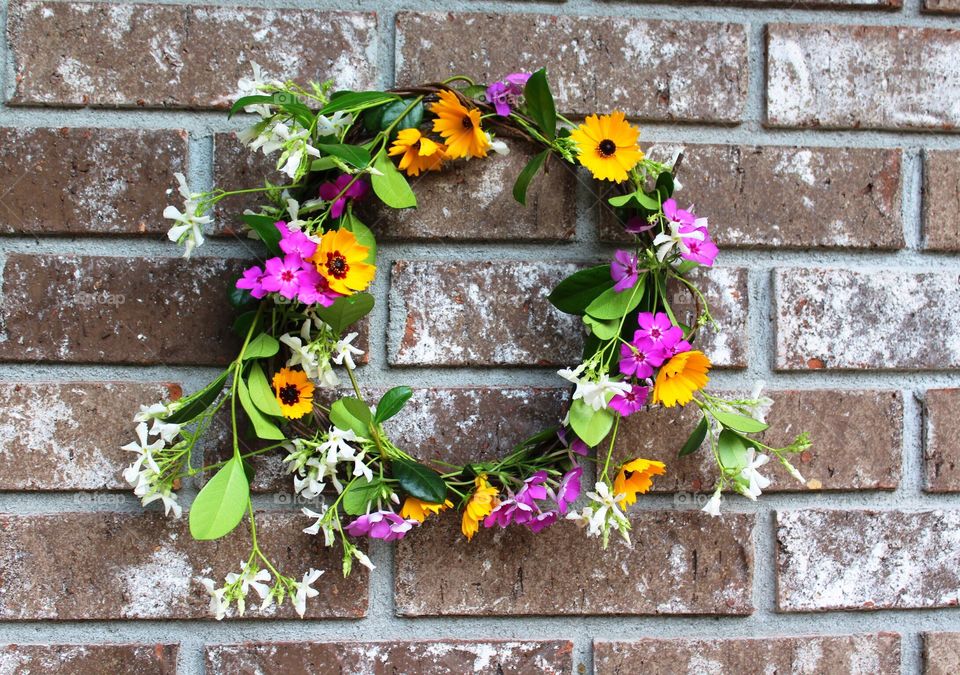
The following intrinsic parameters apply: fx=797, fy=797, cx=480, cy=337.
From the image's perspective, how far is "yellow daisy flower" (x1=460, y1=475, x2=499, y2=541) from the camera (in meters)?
0.60

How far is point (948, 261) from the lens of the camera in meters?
0.69

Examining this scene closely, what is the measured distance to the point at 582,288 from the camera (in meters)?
0.62

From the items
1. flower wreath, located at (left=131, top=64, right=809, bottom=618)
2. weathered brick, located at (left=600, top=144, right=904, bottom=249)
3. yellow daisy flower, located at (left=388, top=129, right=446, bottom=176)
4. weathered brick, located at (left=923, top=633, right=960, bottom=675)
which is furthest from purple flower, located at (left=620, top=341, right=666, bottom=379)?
weathered brick, located at (left=923, top=633, right=960, bottom=675)

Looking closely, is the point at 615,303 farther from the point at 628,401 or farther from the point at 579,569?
the point at 579,569

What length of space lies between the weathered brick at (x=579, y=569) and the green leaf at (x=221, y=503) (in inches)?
5.5

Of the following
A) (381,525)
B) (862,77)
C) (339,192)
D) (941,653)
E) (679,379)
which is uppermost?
(862,77)

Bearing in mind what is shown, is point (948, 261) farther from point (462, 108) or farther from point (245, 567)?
point (245, 567)

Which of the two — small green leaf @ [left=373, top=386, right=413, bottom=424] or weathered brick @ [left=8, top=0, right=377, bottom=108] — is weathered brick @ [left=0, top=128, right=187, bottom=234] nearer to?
Result: weathered brick @ [left=8, top=0, right=377, bottom=108]

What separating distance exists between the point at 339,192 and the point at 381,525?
26 centimetres

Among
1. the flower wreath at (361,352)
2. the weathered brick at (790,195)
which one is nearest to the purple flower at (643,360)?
the flower wreath at (361,352)

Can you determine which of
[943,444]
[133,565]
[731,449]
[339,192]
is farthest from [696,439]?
[133,565]

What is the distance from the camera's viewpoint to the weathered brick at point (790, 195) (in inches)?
26.2

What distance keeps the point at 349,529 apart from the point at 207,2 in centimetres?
44


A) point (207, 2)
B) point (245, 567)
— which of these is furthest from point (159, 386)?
point (207, 2)
